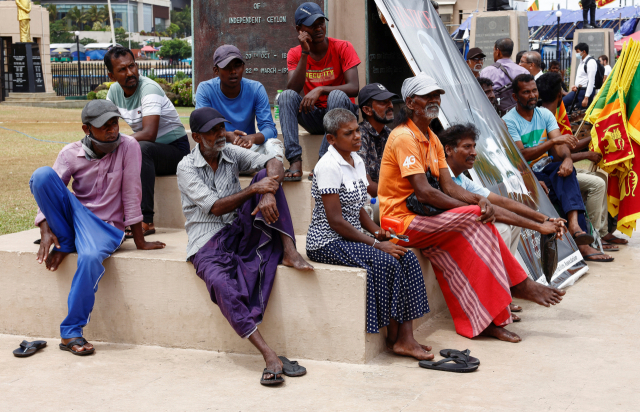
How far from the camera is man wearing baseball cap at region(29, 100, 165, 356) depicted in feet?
14.5

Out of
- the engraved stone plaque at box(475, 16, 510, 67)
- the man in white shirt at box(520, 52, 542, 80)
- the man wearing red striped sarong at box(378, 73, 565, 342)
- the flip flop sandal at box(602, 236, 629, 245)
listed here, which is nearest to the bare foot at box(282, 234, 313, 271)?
the man wearing red striped sarong at box(378, 73, 565, 342)

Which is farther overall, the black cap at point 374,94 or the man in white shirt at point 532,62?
the man in white shirt at point 532,62

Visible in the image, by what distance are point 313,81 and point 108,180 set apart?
2100mm

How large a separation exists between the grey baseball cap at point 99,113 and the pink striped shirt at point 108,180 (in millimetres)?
246

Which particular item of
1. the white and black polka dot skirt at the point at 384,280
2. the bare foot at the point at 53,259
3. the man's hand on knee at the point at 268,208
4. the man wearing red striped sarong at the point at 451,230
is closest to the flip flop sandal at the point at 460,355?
the white and black polka dot skirt at the point at 384,280

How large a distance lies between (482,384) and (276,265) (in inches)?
52.6

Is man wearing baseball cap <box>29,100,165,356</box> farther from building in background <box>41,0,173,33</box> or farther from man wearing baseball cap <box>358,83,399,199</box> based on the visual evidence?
building in background <box>41,0,173,33</box>

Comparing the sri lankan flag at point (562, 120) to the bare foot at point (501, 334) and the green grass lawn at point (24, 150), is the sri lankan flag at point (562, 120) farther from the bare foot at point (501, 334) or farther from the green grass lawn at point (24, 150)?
the green grass lawn at point (24, 150)

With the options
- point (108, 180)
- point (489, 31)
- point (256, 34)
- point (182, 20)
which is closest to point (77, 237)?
point (108, 180)

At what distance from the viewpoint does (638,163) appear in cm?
712

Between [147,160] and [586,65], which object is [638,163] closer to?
[147,160]

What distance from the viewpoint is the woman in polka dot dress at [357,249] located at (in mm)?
4176

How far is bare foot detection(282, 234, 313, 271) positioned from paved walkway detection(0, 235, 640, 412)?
567 mm

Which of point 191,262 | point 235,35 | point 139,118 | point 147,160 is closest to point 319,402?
point 191,262
